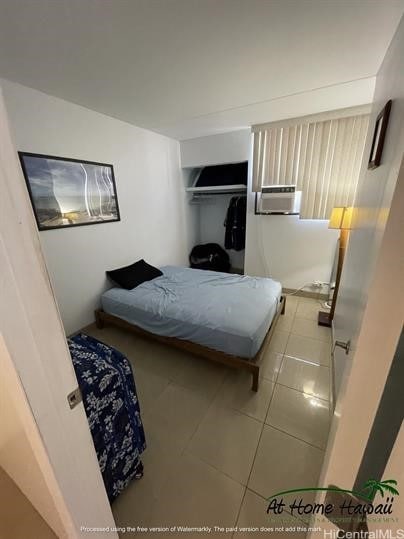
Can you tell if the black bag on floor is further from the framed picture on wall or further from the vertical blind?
the framed picture on wall

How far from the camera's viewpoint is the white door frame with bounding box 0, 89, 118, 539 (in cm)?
44

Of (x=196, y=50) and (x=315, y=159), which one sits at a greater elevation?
(x=196, y=50)

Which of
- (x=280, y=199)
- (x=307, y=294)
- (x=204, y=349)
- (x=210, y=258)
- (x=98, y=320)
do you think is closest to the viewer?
(x=204, y=349)

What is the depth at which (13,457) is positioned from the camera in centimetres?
95

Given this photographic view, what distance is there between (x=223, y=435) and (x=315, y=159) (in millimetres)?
3285

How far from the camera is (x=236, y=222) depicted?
12.7 ft

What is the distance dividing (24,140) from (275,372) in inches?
122

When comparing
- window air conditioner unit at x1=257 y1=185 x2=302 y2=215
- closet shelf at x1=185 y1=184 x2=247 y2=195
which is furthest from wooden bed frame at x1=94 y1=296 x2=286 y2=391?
closet shelf at x1=185 y1=184 x2=247 y2=195

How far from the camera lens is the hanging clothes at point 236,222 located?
385 centimetres

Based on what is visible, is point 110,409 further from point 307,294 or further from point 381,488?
point 307,294

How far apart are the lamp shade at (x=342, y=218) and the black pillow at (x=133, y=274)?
91.0 inches

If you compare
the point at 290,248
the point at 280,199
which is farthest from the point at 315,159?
the point at 290,248

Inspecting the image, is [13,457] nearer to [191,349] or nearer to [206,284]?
[191,349]

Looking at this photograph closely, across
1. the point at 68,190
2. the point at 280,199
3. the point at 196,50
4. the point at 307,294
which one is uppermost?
the point at 196,50
